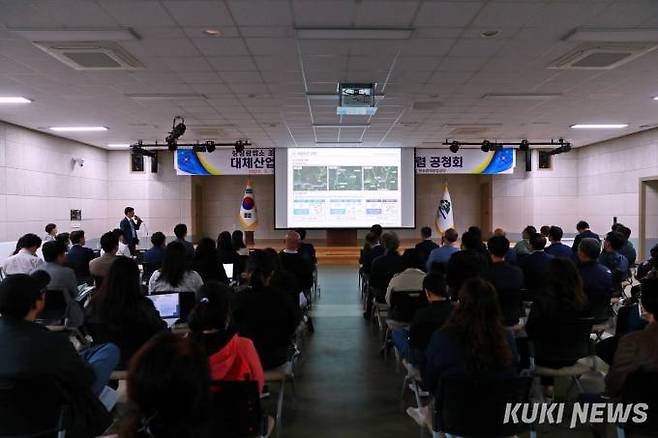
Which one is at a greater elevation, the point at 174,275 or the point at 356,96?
the point at 356,96

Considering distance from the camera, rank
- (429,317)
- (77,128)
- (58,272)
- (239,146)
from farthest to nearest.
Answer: (239,146), (77,128), (58,272), (429,317)

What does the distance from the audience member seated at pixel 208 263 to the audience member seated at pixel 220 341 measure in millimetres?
2881

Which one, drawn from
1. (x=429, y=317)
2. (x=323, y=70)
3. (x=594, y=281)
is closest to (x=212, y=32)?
(x=323, y=70)

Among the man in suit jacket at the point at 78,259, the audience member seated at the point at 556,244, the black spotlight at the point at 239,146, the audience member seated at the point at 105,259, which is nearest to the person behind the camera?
the audience member seated at the point at 105,259

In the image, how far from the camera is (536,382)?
352cm

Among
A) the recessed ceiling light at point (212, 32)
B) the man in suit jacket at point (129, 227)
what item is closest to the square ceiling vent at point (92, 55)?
the recessed ceiling light at point (212, 32)

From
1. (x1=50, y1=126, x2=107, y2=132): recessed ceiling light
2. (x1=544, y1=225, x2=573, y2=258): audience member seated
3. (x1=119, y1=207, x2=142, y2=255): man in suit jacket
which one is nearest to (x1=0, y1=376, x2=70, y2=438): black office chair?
(x1=544, y1=225, x2=573, y2=258): audience member seated

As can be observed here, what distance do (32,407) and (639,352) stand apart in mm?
2759

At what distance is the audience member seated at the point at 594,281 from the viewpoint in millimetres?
4230

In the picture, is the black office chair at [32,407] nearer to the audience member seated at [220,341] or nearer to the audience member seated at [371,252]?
the audience member seated at [220,341]

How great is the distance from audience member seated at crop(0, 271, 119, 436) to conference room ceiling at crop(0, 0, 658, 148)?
3127 mm

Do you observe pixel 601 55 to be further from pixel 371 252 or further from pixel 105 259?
pixel 105 259

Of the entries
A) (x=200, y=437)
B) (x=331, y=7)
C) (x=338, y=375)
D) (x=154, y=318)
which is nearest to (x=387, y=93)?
(x=331, y=7)

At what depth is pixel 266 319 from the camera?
126 inches
